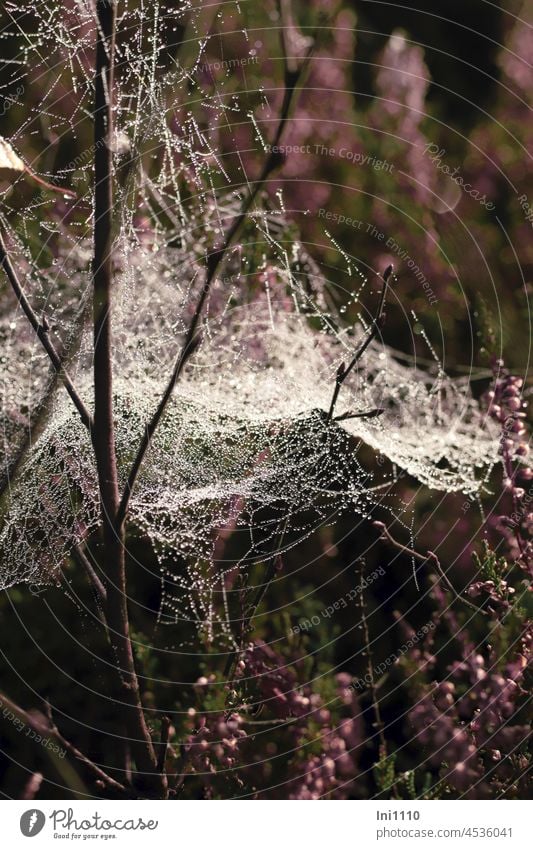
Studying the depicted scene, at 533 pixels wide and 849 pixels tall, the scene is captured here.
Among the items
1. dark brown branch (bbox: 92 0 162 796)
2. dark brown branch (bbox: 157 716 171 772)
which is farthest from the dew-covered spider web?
dark brown branch (bbox: 157 716 171 772)

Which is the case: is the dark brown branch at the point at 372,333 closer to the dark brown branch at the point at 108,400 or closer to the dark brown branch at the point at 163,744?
the dark brown branch at the point at 108,400

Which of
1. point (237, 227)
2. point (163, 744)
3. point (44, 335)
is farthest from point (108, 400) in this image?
point (163, 744)

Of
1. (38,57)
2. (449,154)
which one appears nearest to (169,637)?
(38,57)

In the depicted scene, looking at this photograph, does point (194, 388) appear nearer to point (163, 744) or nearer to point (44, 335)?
point (44, 335)

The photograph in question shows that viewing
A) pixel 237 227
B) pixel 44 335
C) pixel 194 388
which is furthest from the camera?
pixel 194 388

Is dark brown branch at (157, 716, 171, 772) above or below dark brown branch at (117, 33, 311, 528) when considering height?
below

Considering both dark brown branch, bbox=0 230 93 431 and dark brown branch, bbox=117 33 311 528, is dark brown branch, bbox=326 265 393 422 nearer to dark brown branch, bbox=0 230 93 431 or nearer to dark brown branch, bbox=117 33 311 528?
dark brown branch, bbox=117 33 311 528

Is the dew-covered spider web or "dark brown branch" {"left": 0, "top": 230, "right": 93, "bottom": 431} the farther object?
the dew-covered spider web
